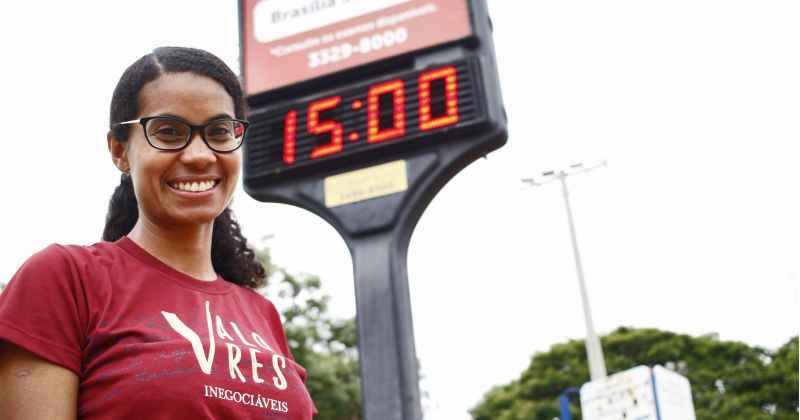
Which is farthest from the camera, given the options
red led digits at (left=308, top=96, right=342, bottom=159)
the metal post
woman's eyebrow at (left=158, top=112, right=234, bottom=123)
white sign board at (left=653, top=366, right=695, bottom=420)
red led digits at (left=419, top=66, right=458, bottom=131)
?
the metal post

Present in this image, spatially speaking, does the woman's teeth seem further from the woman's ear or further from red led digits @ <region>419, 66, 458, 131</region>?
red led digits @ <region>419, 66, 458, 131</region>

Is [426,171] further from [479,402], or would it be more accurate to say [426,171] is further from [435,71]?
[479,402]

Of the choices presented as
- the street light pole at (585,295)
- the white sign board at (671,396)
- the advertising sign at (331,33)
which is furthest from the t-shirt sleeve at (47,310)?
the street light pole at (585,295)

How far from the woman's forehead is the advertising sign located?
2.60 metres

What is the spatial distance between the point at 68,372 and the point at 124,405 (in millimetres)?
81

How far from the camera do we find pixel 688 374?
2212 centimetres

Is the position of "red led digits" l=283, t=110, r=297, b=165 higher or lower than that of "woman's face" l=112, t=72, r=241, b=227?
higher

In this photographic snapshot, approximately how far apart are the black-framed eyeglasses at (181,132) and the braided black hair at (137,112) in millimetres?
40

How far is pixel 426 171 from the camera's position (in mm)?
3648

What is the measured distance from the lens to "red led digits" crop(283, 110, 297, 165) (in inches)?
155

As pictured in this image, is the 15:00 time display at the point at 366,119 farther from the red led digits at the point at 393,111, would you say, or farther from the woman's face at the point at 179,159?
the woman's face at the point at 179,159

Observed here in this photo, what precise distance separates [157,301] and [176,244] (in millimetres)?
132

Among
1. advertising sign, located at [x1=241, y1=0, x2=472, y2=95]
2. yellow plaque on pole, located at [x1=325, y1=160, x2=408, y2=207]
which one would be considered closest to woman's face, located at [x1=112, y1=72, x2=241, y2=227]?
yellow plaque on pole, located at [x1=325, y1=160, x2=408, y2=207]

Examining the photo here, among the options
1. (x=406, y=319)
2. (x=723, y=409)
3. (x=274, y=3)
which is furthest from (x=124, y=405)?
(x=723, y=409)
